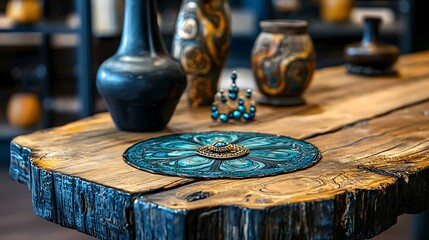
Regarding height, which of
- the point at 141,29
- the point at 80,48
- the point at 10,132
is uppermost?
the point at 141,29

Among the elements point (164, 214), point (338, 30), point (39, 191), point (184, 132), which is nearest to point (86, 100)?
point (338, 30)

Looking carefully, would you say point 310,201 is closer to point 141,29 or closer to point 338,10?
point 141,29

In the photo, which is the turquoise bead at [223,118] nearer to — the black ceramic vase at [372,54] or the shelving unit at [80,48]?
the black ceramic vase at [372,54]

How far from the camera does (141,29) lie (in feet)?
3.84

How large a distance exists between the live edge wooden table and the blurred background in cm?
134

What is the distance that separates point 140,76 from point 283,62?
0.41 meters

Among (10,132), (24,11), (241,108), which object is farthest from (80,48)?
(241,108)

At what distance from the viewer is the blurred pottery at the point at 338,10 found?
142 inches

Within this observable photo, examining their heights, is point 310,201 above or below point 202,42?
below

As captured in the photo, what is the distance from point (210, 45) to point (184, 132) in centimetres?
29

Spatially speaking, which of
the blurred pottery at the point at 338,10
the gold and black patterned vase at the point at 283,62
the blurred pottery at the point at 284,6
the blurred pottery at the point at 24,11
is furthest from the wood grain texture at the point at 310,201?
the blurred pottery at the point at 284,6

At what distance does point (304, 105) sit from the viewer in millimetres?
1486

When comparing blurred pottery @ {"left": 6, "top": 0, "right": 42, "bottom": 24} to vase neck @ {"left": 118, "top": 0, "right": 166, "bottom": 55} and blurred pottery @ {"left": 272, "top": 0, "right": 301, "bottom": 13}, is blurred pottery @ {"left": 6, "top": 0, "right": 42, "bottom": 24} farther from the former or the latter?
vase neck @ {"left": 118, "top": 0, "right": 166, "bottom": 55}

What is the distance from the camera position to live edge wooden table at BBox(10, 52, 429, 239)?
31.3 inches
